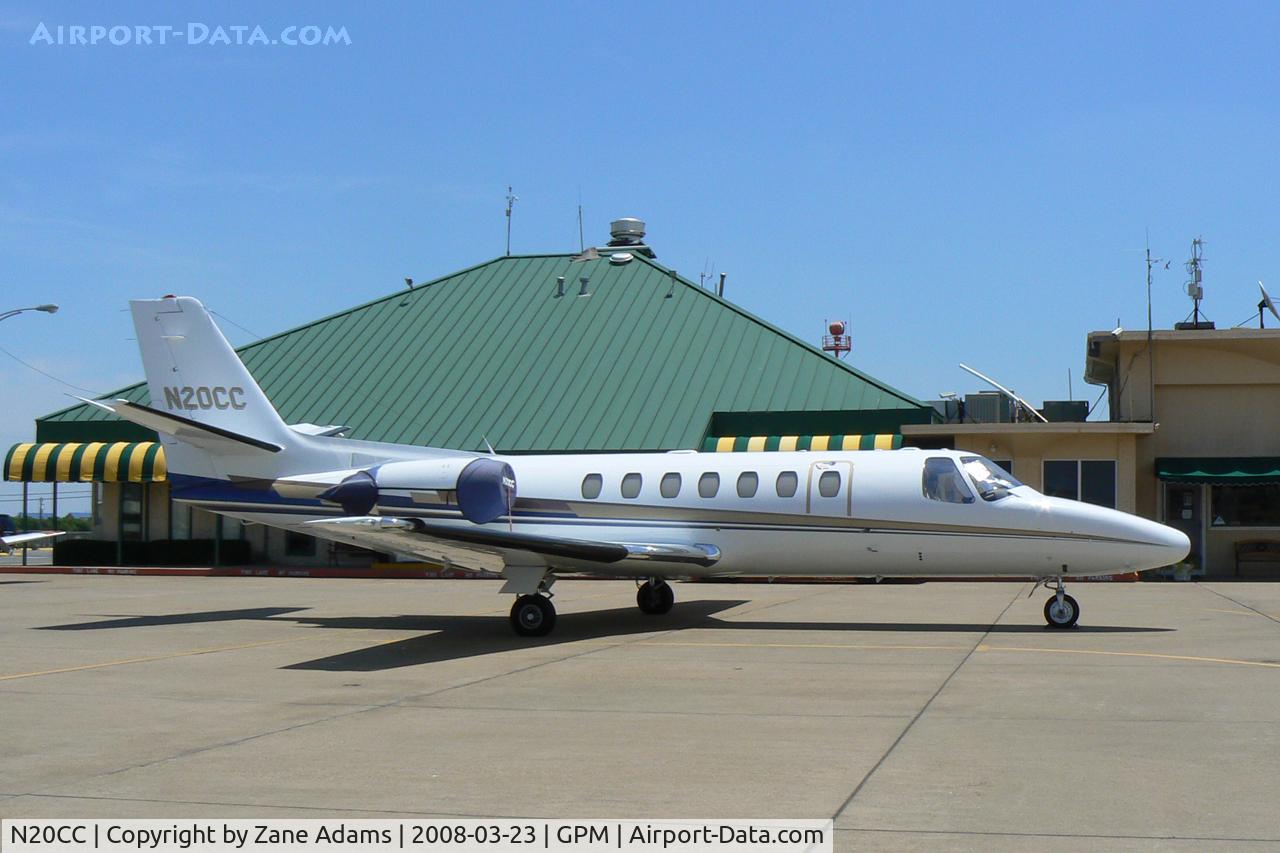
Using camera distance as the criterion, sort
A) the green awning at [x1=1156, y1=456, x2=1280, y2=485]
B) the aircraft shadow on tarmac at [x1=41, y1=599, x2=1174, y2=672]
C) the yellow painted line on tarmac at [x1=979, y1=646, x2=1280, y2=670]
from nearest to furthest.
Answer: the yellow painted line on tarmac at [x1=979, y1=646, x2=1280, y2=670]
the aircraft shadow on tarmac at [x1=41, y1=599, x2=1174, y2=672]
the green awning at [x1=1156, y1=456, x2=1280, y2=485]

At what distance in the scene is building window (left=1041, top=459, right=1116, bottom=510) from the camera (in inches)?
1266

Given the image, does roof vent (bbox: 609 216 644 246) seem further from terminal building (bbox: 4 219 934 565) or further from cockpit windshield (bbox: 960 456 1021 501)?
cockpit windshield (bbox: 960 456 1021 501)

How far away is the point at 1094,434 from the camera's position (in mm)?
31906

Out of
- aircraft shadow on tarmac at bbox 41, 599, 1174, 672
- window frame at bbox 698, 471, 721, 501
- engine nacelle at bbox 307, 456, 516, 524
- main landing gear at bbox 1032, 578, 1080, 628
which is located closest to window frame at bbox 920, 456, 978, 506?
main landing gear at bbox 1032, 578, 1080, 628

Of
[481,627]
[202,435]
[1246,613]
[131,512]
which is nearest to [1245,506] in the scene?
[1246,613]

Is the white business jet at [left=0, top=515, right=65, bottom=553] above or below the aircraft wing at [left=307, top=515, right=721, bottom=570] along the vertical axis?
below

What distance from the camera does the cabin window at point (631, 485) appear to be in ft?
63.6

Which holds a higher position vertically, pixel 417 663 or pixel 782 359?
pixel 782 359

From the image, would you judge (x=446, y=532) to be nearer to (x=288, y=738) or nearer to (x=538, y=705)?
(x=538, y=705)

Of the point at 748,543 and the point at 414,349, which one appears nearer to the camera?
the point at 748,543

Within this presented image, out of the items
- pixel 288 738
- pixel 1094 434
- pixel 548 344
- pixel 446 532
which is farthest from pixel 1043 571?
pixel 548 344

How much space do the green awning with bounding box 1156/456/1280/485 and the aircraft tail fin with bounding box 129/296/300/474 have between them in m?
21.9

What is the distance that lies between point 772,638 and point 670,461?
3.68 meters

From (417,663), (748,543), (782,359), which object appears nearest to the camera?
(417,663)
